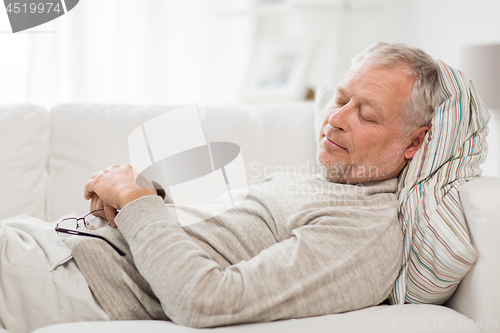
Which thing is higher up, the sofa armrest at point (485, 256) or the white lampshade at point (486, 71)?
the white lampshade at point (486, 71)

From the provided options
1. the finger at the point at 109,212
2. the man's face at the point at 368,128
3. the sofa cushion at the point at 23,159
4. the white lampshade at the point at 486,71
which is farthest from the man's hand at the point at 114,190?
the white lampshade at the point at 486,71

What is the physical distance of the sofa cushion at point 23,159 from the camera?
1.35 meters

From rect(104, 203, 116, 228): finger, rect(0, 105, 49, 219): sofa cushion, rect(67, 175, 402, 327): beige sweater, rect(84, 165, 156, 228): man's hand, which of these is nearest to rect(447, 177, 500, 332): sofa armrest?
rect(67, 175, 402, 327): beige sweater

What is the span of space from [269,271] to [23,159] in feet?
3.29

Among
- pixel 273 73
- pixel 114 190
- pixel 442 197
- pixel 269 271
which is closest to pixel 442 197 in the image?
pixel 442 197

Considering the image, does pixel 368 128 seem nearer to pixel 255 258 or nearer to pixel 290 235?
pixel 290 235

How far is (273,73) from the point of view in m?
2.91

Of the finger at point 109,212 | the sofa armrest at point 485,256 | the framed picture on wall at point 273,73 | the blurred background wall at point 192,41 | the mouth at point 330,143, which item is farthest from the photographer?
the framed picture on wall at point 273,73

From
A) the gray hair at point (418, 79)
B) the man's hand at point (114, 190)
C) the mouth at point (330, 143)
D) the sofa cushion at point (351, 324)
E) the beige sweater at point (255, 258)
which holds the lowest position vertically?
the sofa cushion at point (351, 324)

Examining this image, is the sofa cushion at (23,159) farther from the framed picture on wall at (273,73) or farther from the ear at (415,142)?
the framed picture on wall at (273,73)

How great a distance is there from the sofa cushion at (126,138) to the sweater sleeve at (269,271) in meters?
0.57

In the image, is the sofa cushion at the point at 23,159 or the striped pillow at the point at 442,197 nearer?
the striped pillow at the point at 442,197

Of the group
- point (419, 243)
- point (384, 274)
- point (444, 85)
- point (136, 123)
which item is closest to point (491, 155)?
point (444, 85)

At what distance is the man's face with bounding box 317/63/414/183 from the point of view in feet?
3.61
